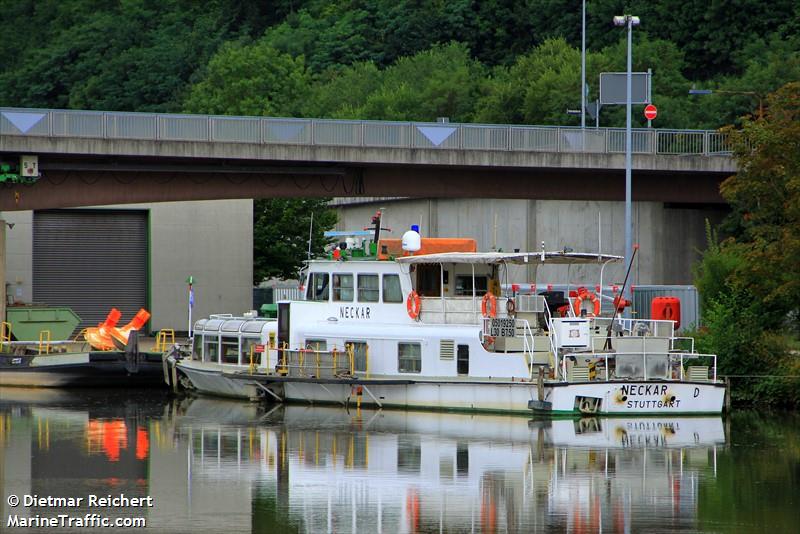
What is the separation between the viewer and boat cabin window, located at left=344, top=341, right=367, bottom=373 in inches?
1433

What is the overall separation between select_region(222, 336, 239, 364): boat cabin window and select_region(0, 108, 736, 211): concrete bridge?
830cm

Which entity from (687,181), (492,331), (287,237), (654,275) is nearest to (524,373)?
(492,331)

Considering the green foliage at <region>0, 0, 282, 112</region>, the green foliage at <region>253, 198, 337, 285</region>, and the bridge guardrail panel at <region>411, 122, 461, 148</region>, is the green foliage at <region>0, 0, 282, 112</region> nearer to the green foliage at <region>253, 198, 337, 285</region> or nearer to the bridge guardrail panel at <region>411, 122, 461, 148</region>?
the green foliage at <region>253, 198, 337, 285</region>

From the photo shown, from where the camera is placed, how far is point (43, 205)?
1853 inches

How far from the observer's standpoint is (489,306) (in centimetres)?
3525

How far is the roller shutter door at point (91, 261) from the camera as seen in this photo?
55.8 meters

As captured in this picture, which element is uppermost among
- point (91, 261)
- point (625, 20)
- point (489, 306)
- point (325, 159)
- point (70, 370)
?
point (625, 20)

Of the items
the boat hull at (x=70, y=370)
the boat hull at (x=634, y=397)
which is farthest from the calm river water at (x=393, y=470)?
the boat hull at (x=70, y=370)

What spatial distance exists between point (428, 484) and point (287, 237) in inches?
1618

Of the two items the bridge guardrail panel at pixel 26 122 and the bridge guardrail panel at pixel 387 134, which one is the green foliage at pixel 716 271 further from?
the bridge guardrail panel at pixel 26 122

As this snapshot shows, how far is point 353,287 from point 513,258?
4.47 meters

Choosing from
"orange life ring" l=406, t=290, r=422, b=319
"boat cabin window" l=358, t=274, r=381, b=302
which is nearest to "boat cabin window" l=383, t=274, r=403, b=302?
"boat cabin window" l=358, t=274, r=381, b=302

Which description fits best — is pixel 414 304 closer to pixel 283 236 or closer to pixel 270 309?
pixel 270 309

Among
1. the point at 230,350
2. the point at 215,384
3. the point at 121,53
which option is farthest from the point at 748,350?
the point at 121,53
